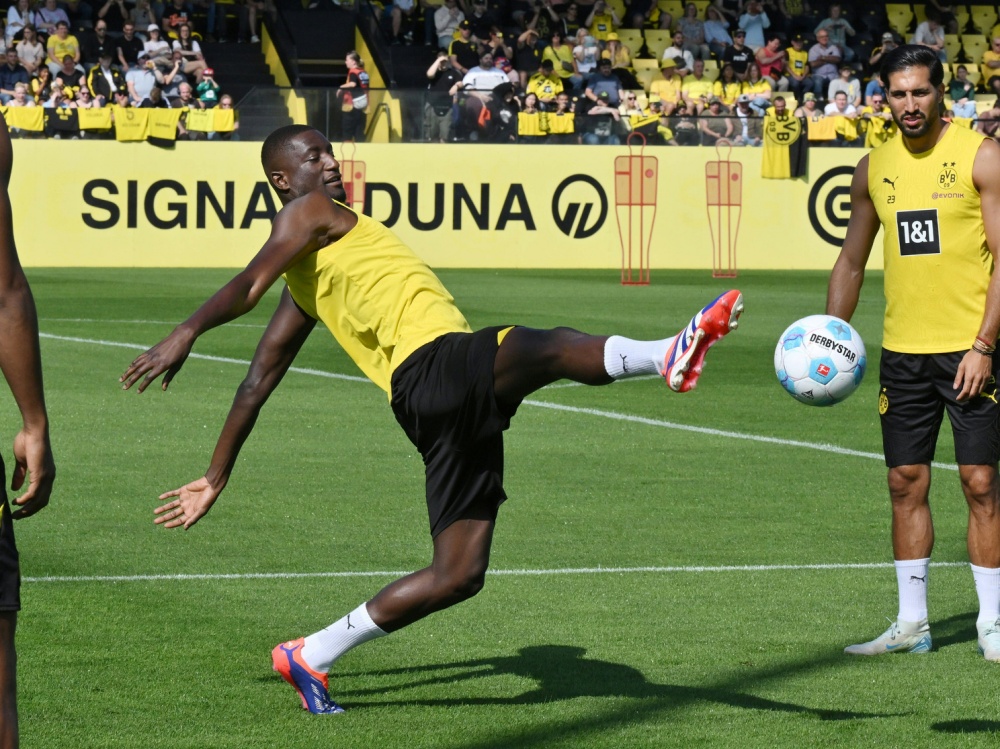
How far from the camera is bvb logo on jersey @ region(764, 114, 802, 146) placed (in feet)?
96.5

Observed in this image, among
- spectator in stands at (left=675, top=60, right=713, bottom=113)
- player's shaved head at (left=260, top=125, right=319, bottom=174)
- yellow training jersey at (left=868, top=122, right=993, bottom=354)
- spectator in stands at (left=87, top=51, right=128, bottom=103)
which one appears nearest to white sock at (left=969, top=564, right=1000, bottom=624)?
yellow training jersey at (left=868, top=122, right=993, bottom=354)

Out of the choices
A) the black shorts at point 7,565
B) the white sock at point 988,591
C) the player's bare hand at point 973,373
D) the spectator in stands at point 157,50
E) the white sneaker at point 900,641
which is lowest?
the white sneaker at point 900,641

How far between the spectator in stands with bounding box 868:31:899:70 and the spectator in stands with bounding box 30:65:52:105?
1633 centimetres

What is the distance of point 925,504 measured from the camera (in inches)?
233

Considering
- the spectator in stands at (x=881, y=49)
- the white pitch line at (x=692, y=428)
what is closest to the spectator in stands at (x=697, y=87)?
the spectator in stands at (x=881, y=49)

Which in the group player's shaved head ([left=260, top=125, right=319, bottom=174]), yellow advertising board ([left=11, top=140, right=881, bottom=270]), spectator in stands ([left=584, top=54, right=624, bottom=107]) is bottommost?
yellow advertising board ([left=11, top=140, right=881, bottom=270])

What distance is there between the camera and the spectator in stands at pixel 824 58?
33.5 m

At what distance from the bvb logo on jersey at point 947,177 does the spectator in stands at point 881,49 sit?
94.5ft

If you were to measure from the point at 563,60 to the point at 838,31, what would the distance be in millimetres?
6561

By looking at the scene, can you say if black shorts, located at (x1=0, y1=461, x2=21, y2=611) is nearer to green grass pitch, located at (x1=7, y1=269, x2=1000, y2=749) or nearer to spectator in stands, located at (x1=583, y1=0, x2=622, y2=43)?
green grass pitch, located at (x1=7, y1=269, x2=1000, y2=749)

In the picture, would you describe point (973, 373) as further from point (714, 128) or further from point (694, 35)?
point (694, 35)

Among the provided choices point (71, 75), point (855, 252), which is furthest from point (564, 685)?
point (71, 75)

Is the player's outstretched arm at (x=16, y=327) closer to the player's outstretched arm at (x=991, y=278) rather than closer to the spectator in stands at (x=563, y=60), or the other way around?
the player's outstretched arm at (x=991, y=278)

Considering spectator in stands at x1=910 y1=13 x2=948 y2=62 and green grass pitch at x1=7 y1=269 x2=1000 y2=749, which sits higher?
spectator in stands at x1=910 y1=13 x2=948 y2=62
